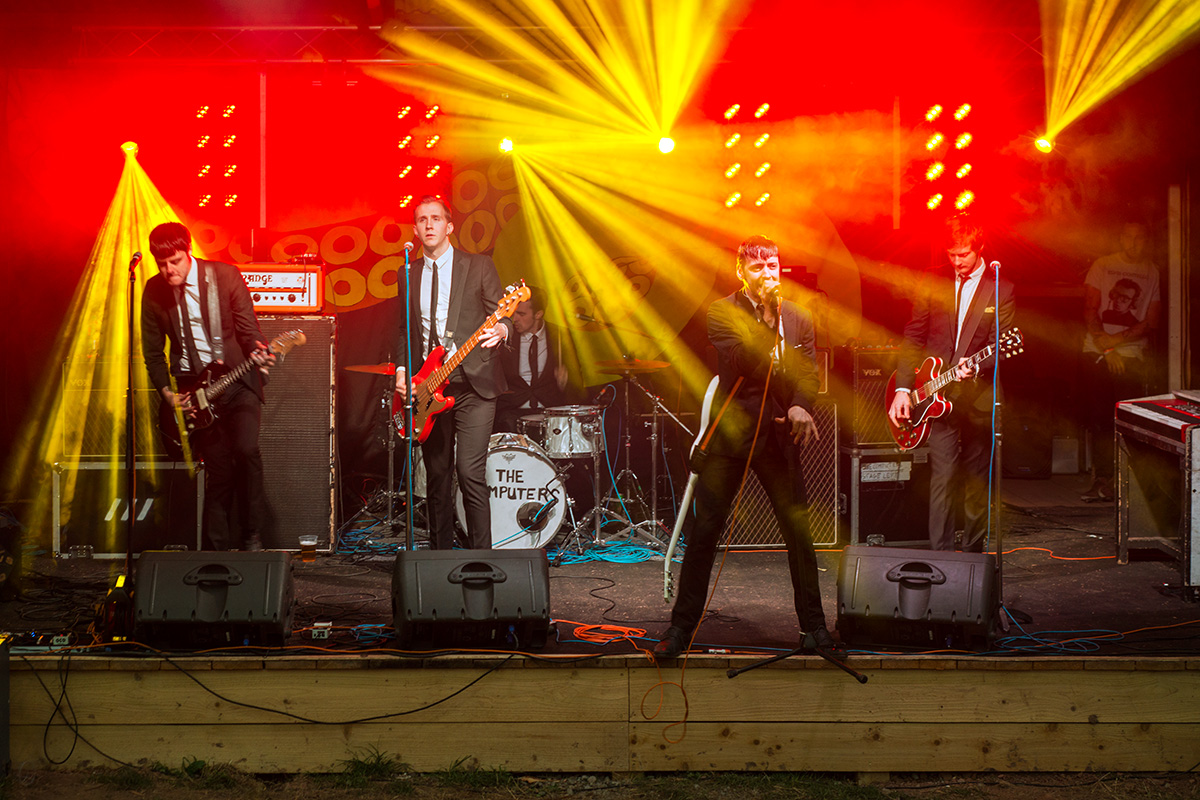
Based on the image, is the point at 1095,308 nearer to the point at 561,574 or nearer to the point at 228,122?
the point at 561,574

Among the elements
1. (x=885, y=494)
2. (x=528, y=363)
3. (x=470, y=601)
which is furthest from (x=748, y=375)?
(x=528, y=363)

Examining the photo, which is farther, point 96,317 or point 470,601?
point 96,317

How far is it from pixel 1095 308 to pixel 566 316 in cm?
440

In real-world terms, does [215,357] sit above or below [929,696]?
above

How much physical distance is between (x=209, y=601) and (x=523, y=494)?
283 cm

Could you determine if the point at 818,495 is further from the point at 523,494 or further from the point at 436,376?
the point at 436,376

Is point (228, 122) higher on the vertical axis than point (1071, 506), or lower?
higher

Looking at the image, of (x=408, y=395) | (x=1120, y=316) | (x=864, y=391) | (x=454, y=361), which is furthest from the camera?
(x=1120, y=316)

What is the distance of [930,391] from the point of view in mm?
5438

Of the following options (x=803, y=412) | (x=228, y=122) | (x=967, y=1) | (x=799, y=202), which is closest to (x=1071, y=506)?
(x=799, y=202)

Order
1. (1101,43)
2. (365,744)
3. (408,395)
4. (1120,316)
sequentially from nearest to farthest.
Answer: (365,744), (408,395), (1101,43), (1120,316)

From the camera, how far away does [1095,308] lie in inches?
320

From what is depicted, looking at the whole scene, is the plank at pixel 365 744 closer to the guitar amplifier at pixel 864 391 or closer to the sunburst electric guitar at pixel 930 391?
the sunburst electric guitar at pixel 930 391

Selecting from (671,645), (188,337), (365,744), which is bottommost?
(365,744)
